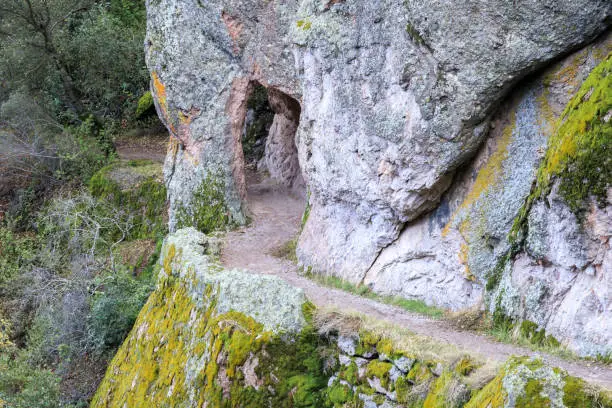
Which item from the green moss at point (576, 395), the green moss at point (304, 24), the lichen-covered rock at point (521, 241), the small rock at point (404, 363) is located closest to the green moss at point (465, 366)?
the small rock at point (404, 363)

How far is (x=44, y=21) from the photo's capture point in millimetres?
24188

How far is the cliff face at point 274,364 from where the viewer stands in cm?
621

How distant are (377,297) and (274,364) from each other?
3.05 metres

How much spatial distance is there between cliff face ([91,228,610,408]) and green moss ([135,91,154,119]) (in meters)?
14.4

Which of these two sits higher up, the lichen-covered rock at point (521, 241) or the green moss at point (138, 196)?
the lichen-covered rock at point (521, 241)

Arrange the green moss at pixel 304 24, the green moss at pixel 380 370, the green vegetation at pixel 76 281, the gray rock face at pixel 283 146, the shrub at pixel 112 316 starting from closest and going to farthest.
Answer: the green moss at pixel 380 370 → the green moss at pixel 304 24 → the green vegetation at pixel 76 281 → the shrub at pixel 112 316 → the gray rock face at pixel 283 146

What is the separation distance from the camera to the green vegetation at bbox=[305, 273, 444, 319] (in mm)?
10640

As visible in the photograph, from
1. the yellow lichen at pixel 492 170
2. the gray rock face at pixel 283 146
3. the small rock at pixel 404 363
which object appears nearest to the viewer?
the small rock at pixel 404 363

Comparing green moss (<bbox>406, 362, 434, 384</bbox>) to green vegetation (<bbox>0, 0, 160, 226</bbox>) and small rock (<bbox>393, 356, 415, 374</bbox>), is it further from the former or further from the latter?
green vegetation (<bbox>0, 0, 160, 226</bbox>)

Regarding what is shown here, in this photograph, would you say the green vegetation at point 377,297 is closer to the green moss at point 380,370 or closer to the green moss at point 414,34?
the green moss at point 380,370

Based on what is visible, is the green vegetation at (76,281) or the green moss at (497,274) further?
the green vegetation at (76,281)

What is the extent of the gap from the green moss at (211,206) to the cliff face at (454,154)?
285 cm

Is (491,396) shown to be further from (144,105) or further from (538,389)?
(144,105)

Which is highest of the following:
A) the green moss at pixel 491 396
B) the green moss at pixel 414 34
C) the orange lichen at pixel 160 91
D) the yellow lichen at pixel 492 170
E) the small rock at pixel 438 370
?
the green moss at pixel 414 34
